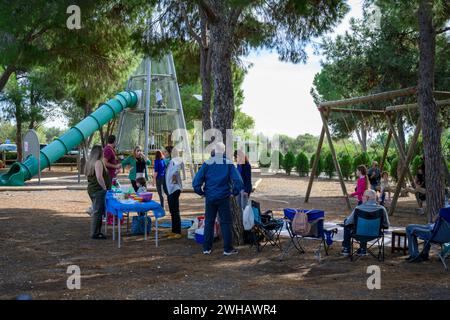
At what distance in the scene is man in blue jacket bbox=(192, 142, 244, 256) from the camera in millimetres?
7344

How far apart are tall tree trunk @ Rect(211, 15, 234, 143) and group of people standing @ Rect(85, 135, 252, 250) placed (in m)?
0.66

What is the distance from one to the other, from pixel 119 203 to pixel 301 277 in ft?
10.1

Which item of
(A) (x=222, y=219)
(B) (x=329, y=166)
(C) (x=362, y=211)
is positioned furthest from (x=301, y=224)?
(B) (x=329, y=166)

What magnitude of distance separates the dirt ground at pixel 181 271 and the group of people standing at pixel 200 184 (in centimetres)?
40

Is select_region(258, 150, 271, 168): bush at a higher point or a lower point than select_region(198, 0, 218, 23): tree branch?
lower

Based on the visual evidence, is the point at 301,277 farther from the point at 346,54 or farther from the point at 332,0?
the point at 346,54

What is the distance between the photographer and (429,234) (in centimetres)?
691

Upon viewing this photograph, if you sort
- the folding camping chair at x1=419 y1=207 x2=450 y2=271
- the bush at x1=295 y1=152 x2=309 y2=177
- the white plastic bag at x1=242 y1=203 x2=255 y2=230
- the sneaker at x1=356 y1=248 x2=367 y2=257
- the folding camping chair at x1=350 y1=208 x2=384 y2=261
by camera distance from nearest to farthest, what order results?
the folding camping chair at x1=419 y1=207 x2=450 y2=271 < the folding camping chair at x1=350 y1=208 x2=384 y2=261 < the sneaker at x1=356 y1=248 x2=367 y2=257 < the white plastic bag at x1=242 y1=203 x2=255 y2=230 < the bush at x1=295 y1=152 x2=309 y2=177

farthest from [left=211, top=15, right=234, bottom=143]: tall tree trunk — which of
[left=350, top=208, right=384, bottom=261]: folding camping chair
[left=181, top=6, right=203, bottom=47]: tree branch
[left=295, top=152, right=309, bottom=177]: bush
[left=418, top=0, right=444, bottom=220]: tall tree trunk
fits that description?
[left=295, top=152, right=309, bottom=177]: bush

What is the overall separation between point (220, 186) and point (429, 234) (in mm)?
2816

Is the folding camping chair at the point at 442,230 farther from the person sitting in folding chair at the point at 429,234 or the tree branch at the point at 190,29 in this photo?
the tree branch at the point at 190,29

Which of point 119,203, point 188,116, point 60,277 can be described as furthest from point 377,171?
point 188,116

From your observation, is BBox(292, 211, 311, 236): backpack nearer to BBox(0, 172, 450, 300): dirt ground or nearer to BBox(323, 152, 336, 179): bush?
BBox(0, 172, 450, 300): dirt ground

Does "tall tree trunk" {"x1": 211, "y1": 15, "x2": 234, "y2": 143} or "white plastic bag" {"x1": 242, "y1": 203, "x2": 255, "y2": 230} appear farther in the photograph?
"tall tree trunk" {"x1": 211, "y1": 15, "x2": 234, "y2": 143}
